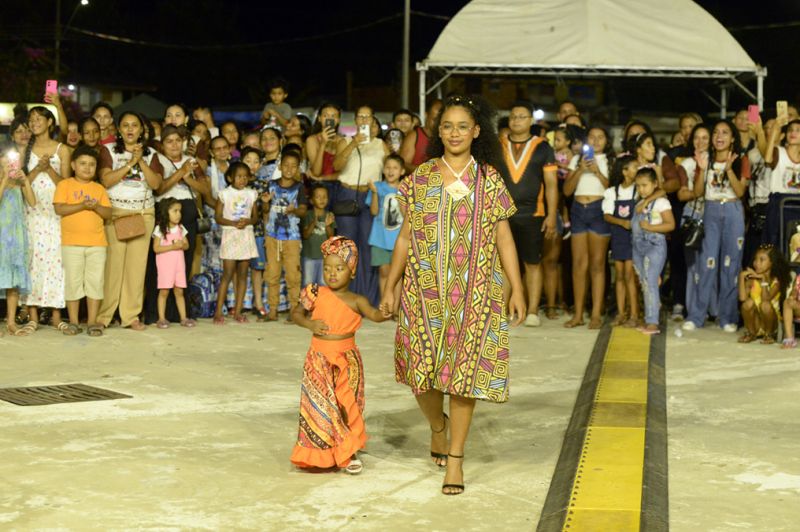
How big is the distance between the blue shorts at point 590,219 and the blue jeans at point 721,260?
0.93 metres

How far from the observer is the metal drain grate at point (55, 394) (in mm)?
8115

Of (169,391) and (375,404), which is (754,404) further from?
(169,391)

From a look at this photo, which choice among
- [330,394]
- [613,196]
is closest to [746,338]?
[613,196]

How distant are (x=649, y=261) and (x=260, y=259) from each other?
3.74 metres

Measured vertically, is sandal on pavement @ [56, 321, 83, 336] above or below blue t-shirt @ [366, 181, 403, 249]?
below

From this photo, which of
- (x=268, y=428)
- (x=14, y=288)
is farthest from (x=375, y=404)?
(x=14, y=288)

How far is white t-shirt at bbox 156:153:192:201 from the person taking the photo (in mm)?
11648

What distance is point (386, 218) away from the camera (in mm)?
12531

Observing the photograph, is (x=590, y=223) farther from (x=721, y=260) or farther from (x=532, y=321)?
(x=721, y=260)

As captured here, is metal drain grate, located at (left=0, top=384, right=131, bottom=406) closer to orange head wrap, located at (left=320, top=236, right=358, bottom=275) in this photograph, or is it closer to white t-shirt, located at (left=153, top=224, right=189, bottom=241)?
orange head wrap, located at (left=320, top=236, right=358, bottom=275)

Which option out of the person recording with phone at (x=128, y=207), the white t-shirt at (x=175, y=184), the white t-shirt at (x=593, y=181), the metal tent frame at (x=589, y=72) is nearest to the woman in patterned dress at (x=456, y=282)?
the person recording with phone at (x=128, y=207)

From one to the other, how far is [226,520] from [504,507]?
4.17 ft

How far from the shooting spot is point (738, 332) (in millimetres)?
11789

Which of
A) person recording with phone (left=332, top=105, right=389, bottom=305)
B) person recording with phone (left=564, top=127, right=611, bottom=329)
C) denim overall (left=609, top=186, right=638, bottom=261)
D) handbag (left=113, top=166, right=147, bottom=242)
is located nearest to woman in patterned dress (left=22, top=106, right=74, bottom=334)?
handbag (left=113, top=166, right=147, bottom=242)
